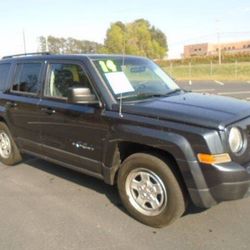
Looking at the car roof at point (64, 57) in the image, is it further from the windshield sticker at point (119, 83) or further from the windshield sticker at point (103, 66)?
the windshield sticker at point (119, 83)

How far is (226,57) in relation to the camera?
66375 millimetres

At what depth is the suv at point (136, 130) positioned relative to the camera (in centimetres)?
353

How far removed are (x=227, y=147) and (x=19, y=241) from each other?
85.5 inches

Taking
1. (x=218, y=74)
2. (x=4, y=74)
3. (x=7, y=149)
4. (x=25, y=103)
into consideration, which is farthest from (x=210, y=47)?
(x=25, y=103)

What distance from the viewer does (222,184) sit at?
3.46 metres

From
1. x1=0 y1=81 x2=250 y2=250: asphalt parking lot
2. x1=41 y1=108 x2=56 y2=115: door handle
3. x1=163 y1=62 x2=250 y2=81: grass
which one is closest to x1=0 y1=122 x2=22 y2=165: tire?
x1=0 y1=81 x2=250 y2=250: asphalt parking lot

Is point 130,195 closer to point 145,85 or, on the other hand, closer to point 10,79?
point 145,85

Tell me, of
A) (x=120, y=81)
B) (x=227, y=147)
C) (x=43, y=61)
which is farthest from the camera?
(x=43, y=61)

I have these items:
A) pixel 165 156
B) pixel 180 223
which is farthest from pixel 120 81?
pixel 180 223

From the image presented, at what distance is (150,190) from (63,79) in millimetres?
1850

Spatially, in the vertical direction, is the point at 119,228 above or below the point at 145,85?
below

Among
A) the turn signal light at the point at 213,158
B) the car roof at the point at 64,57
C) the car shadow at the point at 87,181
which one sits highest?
the car roof at the point at 64,57

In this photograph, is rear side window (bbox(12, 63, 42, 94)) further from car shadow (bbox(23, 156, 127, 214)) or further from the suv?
car shadow (bbox(23, 156, 127, 214))

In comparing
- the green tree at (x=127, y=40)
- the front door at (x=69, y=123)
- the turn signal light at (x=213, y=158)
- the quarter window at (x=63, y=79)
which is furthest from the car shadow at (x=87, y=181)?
the green tree at (x=127, y=40)
